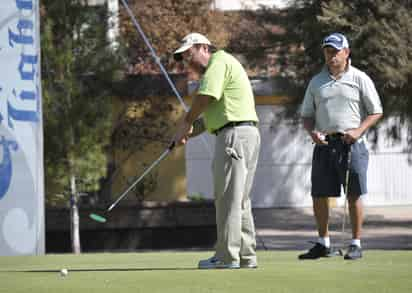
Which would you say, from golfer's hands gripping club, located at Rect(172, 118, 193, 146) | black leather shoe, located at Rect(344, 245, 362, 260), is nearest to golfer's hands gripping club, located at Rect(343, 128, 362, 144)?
black leather shoe, located at Rect(344, 245, 362, 260)

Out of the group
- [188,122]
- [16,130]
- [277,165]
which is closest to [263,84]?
[277,165]

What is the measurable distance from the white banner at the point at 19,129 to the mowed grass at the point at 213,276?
2.67 meters

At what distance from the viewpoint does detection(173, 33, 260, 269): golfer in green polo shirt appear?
8641 mm

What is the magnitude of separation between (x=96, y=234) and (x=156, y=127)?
151 inches

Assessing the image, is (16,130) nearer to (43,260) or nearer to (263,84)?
(43,260)

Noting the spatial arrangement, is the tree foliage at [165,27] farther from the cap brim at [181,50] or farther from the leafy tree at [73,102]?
the cap brim at [181,50]


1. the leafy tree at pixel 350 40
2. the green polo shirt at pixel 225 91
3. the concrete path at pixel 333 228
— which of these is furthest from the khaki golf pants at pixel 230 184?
the concrete path at pixel 333 228

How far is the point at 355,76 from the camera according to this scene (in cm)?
978

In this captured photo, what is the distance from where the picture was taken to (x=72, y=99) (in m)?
20.9

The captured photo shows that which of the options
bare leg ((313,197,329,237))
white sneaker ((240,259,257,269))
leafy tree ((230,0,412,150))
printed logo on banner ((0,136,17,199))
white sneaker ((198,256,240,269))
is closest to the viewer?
white sneaker ((198,256,240,269))

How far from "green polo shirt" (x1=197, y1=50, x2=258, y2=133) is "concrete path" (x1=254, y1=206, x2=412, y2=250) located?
10.1 meters

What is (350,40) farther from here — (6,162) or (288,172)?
(288,172)

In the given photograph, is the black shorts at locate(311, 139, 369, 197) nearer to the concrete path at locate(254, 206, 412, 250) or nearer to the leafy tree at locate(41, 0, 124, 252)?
the concrete path at locate(254, 206, 412, 250)

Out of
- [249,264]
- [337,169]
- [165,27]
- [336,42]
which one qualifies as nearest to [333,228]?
[165,27]
